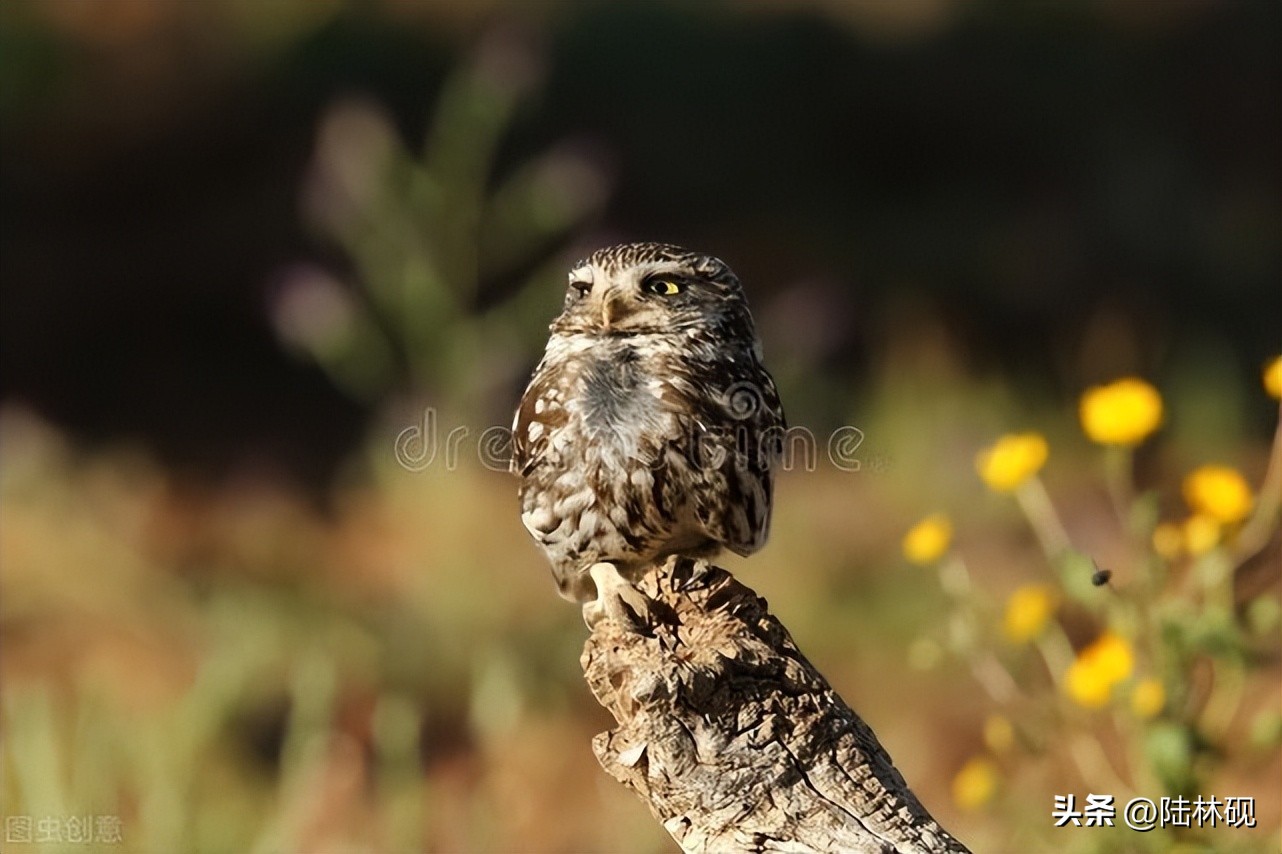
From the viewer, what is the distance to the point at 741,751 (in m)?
2.35

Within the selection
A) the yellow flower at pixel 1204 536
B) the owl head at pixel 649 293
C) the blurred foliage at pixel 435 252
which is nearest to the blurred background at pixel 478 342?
the blurred foliage at pixel 435 252

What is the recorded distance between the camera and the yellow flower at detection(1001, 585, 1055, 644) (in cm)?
310

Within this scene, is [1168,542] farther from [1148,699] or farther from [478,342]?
[478,342]

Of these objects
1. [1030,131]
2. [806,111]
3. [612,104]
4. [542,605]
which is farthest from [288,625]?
[1030,131]

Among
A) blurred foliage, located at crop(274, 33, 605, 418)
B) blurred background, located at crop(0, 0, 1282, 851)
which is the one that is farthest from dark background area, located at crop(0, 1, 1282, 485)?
blurred foliage, located at crop(274, 33, 605, 418)

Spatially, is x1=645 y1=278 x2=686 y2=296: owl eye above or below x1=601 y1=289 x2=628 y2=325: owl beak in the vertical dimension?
above

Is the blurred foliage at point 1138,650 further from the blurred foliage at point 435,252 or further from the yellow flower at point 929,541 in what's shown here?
the blurred foliage at point 435,252

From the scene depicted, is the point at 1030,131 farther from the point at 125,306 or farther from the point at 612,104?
the point at 125,306

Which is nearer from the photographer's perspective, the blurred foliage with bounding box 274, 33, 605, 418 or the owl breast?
the owl breast

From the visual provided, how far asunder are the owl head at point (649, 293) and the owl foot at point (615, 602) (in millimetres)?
410

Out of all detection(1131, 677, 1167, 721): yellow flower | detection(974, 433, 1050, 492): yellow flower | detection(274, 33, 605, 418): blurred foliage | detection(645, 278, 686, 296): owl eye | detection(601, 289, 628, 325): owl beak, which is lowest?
detection(1131, 677, 1167, 721): yellow flower

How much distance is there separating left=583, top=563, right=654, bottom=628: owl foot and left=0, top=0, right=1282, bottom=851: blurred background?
1235mm

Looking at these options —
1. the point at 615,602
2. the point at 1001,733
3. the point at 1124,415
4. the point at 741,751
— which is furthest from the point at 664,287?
A: the point at 1001,733

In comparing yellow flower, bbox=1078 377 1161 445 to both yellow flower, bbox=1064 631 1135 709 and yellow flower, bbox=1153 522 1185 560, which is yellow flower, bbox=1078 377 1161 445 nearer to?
yellow flower, bbox=1153 522 1185 560
